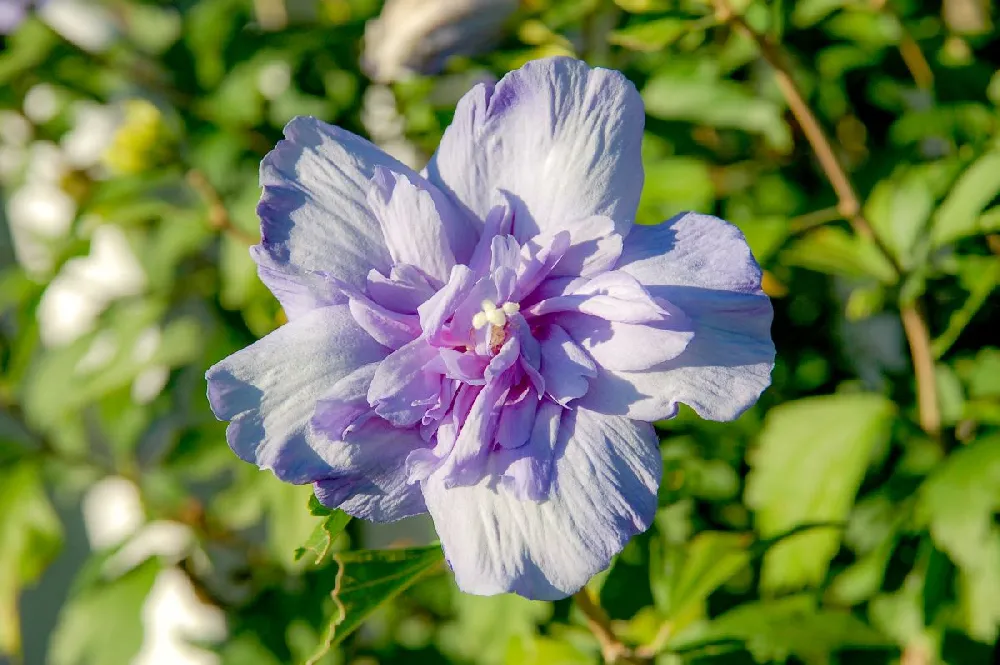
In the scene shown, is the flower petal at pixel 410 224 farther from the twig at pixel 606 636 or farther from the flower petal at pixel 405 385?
the twig at pixel 606 636

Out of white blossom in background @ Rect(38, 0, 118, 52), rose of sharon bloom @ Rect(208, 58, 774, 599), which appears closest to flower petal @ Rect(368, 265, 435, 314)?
rose of sharon bloom @ Rect(208, 58, 774, 599)

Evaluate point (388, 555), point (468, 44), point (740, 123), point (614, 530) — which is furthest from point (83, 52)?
point (614, 530)

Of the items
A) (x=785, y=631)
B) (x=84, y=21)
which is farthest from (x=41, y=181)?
(x=785, y=631)

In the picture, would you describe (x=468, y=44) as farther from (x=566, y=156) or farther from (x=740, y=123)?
(x=566, y=156)

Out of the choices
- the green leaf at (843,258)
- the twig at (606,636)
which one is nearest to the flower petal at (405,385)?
the twig at (606,636)

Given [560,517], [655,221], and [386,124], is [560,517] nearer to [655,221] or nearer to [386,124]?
[655,221]

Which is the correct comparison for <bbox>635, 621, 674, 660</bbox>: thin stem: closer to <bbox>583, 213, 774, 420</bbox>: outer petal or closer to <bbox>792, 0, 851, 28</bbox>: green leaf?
<bbox>583, 213, 774, 420</bbox>: outer petal
